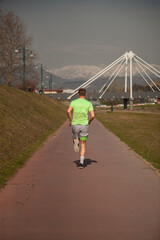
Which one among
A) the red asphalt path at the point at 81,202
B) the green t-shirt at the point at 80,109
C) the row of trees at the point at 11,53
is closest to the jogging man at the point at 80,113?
the green t-shirt at the point at 80,109

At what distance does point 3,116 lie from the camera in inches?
829

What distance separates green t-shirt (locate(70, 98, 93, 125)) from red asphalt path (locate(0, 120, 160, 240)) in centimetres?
120

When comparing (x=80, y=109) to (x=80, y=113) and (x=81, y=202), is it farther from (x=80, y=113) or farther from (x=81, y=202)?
(x=81, y=202)

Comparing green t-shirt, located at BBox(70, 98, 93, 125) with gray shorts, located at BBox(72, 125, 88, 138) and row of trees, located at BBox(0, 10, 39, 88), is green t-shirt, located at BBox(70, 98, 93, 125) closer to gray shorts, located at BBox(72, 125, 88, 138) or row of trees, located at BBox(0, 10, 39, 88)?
gray shorts, located at BBox(72, 125, 88, 138)

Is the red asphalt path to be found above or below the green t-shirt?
below

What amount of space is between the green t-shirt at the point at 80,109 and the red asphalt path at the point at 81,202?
1.20 meters

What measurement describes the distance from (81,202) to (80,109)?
3.83m

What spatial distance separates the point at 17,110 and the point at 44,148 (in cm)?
1143

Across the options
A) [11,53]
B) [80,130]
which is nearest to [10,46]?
[11,53]

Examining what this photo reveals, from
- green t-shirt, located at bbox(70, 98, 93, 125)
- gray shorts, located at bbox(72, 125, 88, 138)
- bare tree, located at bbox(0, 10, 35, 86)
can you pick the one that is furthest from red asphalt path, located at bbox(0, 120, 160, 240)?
bare tree, located at bbox(0, 10, 35, 86)

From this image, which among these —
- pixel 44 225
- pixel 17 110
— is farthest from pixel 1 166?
pixel 17 110

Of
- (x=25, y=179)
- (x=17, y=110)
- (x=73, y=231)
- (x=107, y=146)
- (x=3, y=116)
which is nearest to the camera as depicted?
(x=73, y=231)

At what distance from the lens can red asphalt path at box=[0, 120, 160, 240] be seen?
5254mm

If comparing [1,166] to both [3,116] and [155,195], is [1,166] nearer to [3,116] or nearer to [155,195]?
[155,195]
